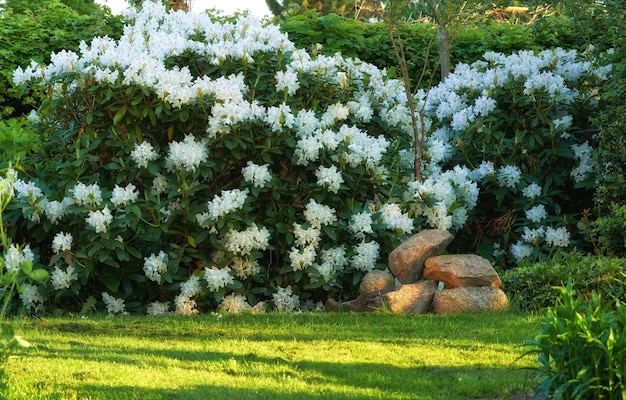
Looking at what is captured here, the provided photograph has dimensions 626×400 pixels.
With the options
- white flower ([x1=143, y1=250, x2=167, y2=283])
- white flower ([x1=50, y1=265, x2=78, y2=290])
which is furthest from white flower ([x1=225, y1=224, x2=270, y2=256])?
white flower ([x1=50, y1=265, x2=78, y2=290])

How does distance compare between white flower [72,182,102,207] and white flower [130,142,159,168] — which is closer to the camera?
white flower [72,182,102,207]

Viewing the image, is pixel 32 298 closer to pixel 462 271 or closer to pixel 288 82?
pixel 288 82

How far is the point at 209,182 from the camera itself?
26.7 ft

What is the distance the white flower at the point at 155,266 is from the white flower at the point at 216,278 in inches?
14.3

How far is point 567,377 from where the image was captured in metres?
4.07

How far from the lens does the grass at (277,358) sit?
4.74 meters

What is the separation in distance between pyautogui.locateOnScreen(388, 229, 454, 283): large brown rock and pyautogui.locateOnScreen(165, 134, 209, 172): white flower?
182 centimetres

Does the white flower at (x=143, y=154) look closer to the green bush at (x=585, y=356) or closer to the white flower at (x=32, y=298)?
the white flower at (x=32, y=298)

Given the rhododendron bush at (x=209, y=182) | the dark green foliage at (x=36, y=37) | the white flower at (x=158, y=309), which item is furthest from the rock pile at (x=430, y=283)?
the dark green foliage at (x=36, y=37)

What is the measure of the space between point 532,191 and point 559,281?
217 centimetres

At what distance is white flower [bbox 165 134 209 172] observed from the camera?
7.61 m

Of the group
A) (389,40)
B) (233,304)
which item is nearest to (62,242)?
(233,304)

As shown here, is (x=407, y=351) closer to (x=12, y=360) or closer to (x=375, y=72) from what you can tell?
(x=12, y=360)

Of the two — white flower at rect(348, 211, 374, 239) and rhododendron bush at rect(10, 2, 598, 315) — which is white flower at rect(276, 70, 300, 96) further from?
white flower at rect(348, 211, 374, 239)
